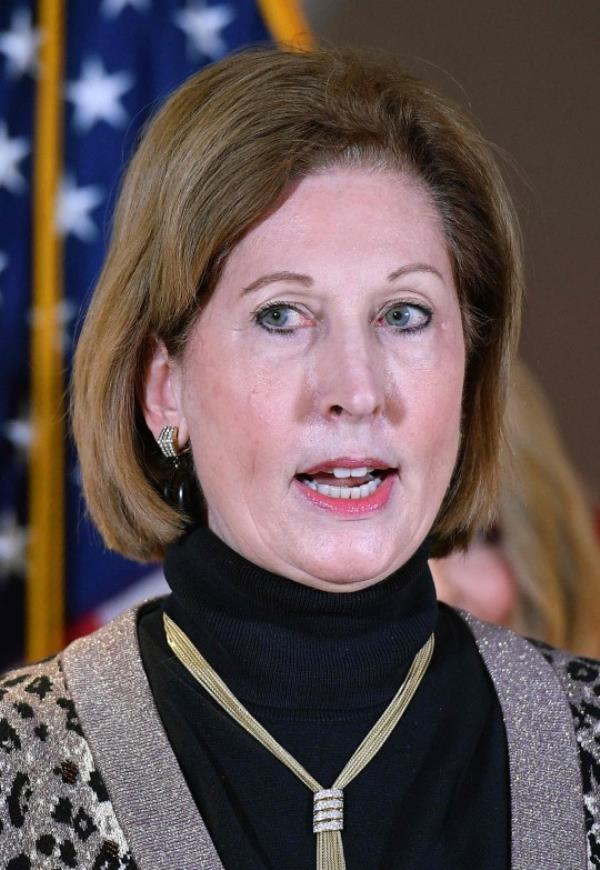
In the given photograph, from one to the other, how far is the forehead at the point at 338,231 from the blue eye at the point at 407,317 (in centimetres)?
6

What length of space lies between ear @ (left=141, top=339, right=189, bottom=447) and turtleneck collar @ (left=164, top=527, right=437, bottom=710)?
19 centimetres

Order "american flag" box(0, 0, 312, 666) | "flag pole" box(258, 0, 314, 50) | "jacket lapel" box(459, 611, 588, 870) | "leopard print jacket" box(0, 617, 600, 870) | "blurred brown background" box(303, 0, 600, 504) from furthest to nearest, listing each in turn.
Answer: "blurred brown background" box(303, 0, 600, 504), "flag pole" box(258, 0, 314, 50), "american flag" box(0, 0, 312, 666), "jacket lapel" box(459, 611, 588, 870), "leopard print jacket" box(0, 617, 600, 870)

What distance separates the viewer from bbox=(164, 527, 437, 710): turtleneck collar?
6.14 ft

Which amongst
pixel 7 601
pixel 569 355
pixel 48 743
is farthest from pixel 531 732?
pixel 569 355

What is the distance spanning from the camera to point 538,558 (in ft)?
11.5

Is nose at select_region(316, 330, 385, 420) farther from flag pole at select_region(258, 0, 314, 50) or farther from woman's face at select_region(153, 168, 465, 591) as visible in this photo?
flag pole at select_region(258, 0, 314, 50)

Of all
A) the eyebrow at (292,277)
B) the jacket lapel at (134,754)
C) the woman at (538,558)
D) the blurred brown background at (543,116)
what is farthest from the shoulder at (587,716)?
the blurred brown background at (543,116)

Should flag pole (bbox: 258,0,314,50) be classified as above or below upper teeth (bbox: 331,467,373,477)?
above

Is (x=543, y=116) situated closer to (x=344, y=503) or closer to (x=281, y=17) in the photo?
(x=281, y=17)

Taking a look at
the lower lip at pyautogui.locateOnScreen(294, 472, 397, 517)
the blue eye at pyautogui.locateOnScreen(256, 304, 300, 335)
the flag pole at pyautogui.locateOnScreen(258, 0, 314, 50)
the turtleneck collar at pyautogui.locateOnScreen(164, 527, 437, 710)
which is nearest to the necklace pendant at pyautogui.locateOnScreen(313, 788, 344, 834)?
the turtleneck collar at pyautogui.locateOnScreen(164, 527, 437, 710)

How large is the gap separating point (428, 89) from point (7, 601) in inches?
63.7

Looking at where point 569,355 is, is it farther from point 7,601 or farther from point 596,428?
point 7,601

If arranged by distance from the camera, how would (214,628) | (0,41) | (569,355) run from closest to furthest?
(214,628), (0,41), (569,355)

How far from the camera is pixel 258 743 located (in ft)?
6.09
